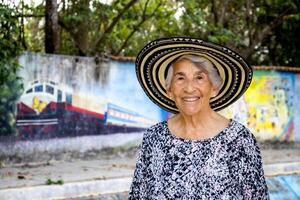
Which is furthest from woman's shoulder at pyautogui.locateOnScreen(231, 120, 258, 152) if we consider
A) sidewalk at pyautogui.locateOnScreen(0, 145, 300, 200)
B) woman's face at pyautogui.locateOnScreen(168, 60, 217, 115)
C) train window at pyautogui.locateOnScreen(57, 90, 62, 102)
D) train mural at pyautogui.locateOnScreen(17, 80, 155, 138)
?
train window at pyautogui.locateOnScreen(57, 90, 62, 102)

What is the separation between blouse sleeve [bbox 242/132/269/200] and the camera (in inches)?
88.5

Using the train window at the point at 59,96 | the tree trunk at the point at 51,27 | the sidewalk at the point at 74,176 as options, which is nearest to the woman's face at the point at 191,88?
the sidewalk at the point at 74,176

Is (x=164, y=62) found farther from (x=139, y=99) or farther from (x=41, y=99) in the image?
(x=139, y=99)

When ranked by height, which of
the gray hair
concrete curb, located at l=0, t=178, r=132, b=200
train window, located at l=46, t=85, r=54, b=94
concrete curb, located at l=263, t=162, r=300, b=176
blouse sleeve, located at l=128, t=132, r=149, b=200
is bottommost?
concrete curb, located at l=263, t=162, r=300, b=176

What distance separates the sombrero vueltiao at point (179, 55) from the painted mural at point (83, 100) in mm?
6852

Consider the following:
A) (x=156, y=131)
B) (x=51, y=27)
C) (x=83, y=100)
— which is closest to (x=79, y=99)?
(x=83, y=100)

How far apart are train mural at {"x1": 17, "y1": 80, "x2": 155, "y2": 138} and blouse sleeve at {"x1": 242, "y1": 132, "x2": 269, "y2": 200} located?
7.39 meters

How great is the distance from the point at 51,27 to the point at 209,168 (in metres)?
8.66

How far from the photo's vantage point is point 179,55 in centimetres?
243

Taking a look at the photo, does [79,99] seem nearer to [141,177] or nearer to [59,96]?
[59,96]

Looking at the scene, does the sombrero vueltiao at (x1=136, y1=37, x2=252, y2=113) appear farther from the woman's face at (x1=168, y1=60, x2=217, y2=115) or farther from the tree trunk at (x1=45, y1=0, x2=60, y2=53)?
the tree trunk at (x1=45, y1=0, x2=60, y2=53)

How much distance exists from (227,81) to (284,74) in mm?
10639

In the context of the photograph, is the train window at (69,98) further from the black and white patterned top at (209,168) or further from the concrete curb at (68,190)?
the black and white patterned top at (209,168)

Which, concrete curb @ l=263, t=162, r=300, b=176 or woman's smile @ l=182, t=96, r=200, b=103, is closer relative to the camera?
woman's smile @ l=182, t=96, r=200, b=103
